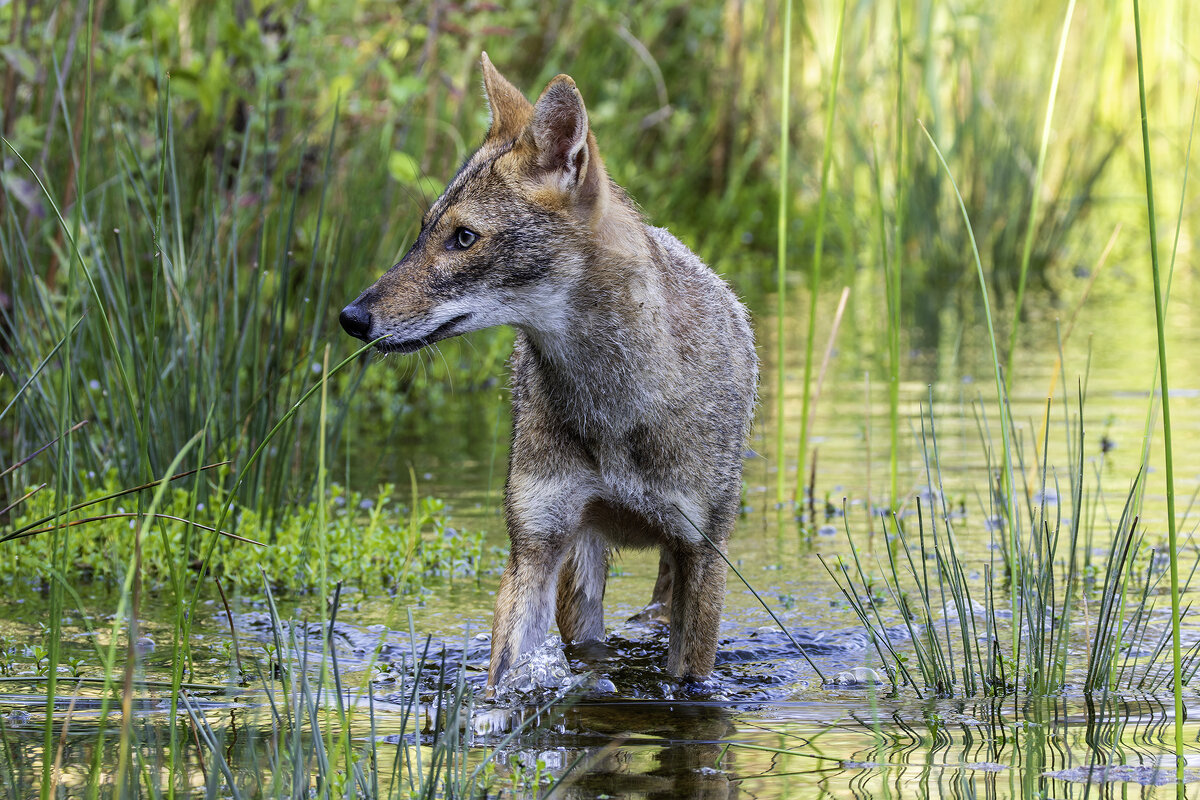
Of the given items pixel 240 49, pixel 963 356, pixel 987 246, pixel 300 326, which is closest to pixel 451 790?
pixel 300 326

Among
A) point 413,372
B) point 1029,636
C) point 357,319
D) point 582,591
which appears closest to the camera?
point 1029,636

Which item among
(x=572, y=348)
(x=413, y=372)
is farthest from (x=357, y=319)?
(x=413, y=372)

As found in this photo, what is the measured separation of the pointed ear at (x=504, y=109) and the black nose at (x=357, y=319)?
81cm

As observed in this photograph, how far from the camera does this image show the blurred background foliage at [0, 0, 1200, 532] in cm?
507

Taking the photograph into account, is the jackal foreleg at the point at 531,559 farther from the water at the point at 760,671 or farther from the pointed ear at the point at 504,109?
the pointed ear at the point at 504,109

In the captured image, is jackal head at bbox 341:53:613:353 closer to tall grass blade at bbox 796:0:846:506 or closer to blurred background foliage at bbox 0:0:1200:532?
blurred background foliage at bbox 0:0:1200:532

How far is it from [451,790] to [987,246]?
34.1 ft

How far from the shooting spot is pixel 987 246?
482 inches

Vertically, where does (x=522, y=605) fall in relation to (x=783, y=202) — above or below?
below

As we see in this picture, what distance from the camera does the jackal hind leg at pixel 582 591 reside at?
4.64 meters

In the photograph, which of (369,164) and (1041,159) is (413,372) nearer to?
(369,164)

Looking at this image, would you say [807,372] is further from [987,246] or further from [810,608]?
[987,246]

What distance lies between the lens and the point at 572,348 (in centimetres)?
410

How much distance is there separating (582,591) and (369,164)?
4.76 metres
